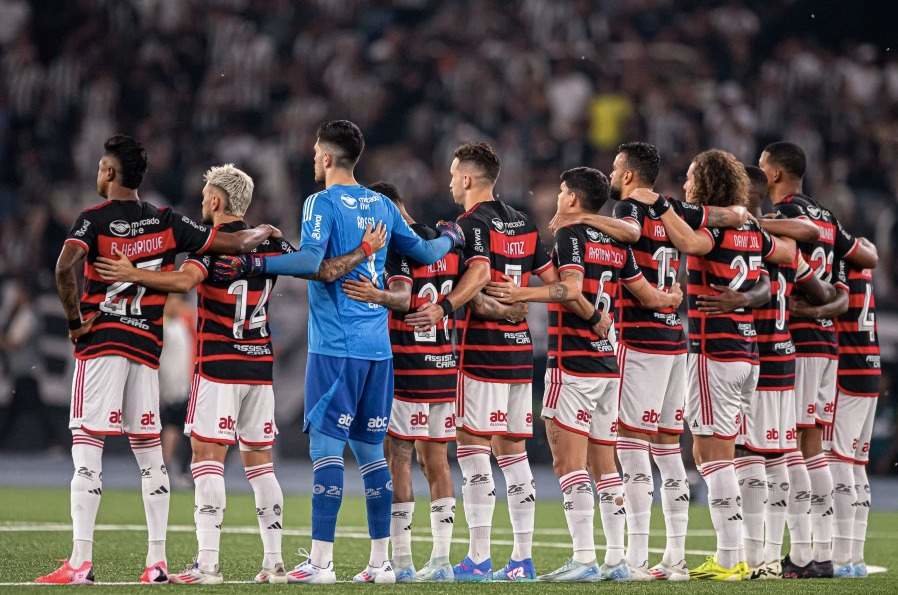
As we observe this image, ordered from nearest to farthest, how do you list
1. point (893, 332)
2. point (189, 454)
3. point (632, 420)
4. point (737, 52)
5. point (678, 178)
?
point (632, 420), point (189, 454), point (893, 332), point (678, 178), point (737, 52)

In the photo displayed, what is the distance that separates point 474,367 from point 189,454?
818 centimetres

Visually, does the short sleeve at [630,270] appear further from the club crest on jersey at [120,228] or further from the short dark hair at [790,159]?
the club crest on jersey at [120,228]

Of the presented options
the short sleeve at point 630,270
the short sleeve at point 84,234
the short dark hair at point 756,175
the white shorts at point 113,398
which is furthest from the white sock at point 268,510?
the short dark hair at point 756,175

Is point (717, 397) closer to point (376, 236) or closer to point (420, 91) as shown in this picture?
point (376, 236)

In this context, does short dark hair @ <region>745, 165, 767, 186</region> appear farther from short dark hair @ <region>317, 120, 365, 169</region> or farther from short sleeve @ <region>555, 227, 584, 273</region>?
short dark hair @ <region>317, 120, 365, 169</region>

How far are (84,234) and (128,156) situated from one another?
0.57 meters

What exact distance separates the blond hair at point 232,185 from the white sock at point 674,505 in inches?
126

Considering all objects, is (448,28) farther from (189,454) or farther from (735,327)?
(735,327)

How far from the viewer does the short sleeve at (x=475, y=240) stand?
9.15 m

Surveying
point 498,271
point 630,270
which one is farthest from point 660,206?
point 498,271

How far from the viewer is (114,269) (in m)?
8.32

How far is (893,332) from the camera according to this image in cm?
1827

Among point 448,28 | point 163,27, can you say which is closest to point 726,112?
point 448,28

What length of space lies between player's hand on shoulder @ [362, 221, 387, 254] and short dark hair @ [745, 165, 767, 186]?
313cm
